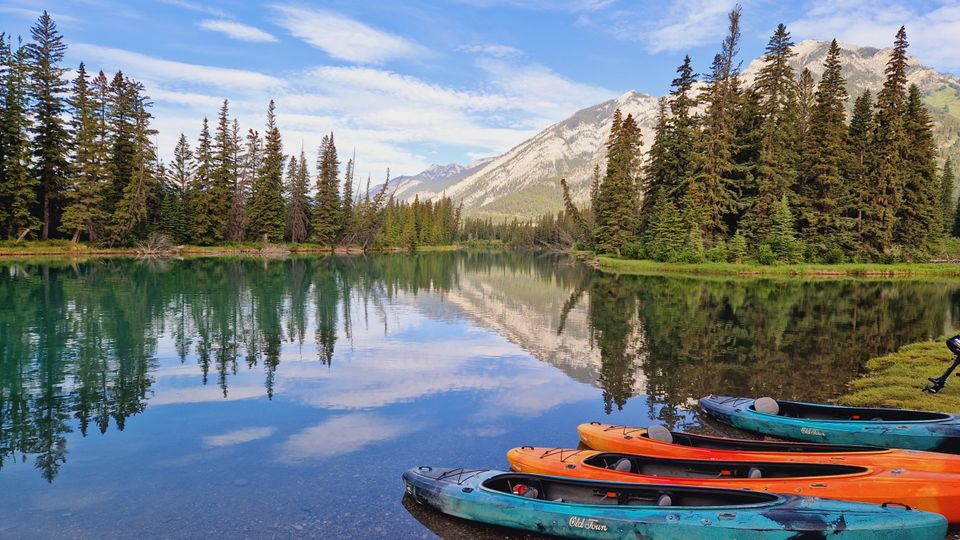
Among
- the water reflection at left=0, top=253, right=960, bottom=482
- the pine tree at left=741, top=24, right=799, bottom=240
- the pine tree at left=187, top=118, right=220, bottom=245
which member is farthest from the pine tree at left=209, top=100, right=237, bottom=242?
the pine tree at left=741, top=24, right=799, bottom=240

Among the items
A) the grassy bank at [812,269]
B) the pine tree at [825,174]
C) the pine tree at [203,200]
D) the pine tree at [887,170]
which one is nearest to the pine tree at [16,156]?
the pine tree at [203,200]

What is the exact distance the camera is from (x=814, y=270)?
6291 cm

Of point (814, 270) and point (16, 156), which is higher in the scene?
point (16, 156)

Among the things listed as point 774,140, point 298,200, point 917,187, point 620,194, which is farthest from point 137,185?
point 917,187

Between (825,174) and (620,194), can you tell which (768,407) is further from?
(620,194)

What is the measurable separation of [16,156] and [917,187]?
111 metres

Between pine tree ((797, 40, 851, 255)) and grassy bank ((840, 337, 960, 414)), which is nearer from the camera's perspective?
grassy bank ((840, 337, 960, 414))

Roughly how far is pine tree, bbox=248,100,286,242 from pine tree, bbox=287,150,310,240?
2.14 m

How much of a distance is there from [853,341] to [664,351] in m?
9.72

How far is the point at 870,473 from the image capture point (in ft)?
27.6

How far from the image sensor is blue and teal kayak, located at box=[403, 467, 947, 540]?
6.97m

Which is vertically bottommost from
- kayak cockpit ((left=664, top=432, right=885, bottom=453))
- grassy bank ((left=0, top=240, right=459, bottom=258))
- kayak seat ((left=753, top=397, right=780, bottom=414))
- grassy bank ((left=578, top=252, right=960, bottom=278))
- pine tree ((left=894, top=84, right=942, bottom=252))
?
kayak seat ((left=753, top=397, right=780, bottom=414))

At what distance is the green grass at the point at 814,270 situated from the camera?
204 ft

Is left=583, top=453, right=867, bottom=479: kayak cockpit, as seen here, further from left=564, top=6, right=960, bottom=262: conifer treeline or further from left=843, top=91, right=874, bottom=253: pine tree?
left=843, top=91, right=874, bottom=253: pine tree
